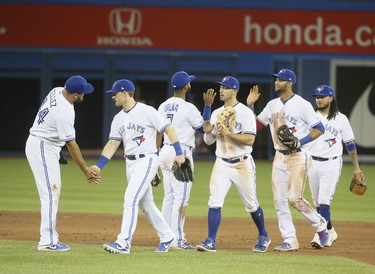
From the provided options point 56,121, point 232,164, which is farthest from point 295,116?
point 56,121

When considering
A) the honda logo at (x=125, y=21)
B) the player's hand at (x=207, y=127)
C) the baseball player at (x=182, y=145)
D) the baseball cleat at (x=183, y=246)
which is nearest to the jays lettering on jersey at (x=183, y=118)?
the baseball player at (x=182, y=145)

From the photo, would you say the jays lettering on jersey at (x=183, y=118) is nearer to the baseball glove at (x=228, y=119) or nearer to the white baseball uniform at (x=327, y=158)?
the baseball glove at (x=228, y=119)

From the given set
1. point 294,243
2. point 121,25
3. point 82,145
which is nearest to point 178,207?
point 294,243

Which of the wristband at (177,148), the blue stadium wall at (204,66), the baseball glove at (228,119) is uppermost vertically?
the blue stadium wall at (204,66)

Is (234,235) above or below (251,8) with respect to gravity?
below

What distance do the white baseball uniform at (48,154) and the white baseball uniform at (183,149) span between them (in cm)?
142

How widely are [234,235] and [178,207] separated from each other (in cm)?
194

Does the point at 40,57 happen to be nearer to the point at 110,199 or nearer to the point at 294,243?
the point at 110,199

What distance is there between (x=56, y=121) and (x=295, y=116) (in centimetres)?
284

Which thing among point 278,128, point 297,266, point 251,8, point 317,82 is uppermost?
point 251,8

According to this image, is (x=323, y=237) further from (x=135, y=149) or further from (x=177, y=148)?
(x=135, y=149)

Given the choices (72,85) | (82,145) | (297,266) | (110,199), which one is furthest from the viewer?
(82,145)

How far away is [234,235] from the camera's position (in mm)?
12453

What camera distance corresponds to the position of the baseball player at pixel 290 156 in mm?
10664
